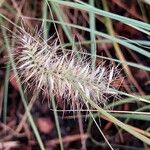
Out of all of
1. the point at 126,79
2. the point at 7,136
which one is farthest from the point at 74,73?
the point at 7,136

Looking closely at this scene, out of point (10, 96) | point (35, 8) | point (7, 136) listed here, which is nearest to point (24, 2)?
point (35, 8)

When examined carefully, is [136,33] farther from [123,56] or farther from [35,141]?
[35,141]

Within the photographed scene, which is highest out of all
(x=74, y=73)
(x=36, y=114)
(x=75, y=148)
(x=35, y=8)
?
(x=35, y=8)

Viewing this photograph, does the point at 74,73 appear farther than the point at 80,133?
No

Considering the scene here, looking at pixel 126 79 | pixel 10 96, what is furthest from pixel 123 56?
pixel 10 96

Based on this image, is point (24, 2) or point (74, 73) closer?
point (74, 73)

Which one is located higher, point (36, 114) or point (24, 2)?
point (24, 2)

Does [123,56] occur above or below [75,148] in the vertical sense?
above

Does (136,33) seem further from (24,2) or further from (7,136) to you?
(7,136)
